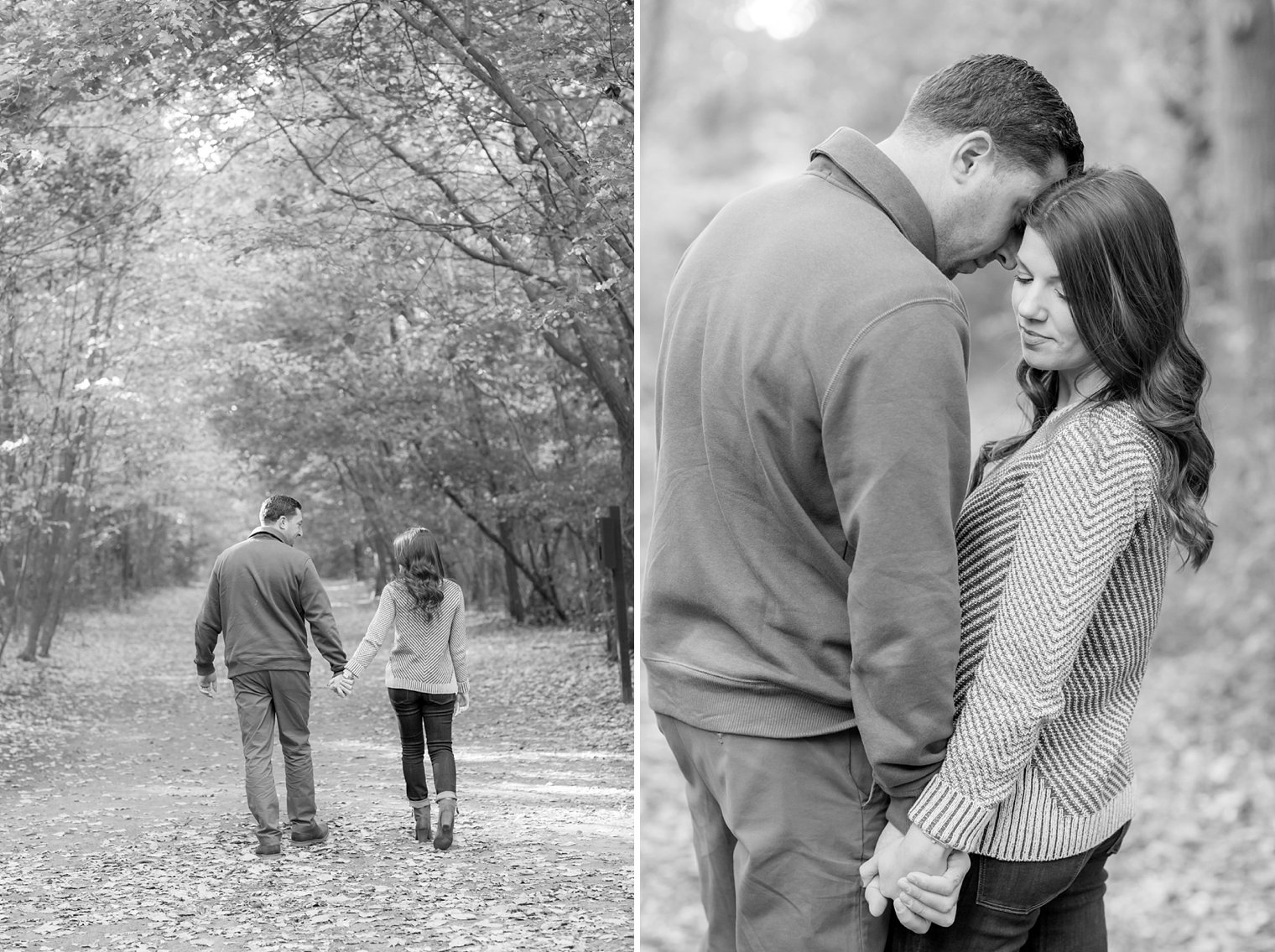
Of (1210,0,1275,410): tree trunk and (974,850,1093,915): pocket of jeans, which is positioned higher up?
(1210,0,1275,410): tree trunk

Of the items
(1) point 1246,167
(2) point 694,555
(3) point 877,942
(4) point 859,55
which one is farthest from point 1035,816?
(4) point 859,55

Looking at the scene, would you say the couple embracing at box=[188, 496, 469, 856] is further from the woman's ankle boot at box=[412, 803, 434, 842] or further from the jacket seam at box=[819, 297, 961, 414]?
the jacket seam at box=[819, 297, 961, 414]

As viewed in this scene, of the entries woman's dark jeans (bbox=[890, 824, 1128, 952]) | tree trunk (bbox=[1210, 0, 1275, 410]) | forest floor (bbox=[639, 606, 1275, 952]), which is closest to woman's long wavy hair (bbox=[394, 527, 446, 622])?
forest floor (bbox=[639, 606, 1275, 952])

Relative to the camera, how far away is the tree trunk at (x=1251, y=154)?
518cm

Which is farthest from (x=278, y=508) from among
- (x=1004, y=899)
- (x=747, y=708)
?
(x=1004, y=899)

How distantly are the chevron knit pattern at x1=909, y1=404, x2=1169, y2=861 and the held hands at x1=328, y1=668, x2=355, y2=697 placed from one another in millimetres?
1321

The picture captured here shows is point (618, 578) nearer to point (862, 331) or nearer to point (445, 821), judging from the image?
point (445, 821)

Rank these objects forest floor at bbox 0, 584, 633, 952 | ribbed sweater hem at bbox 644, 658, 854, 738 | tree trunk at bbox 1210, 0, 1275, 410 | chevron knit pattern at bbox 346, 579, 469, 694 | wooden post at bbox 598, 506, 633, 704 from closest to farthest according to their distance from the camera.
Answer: ribbed sweater hem at bbox 644, 658, 854, 738, forest floor at bbox 0, 584, 633, 952, chevron knit pattern at bbox 346, 579, 469, 694, wooden post at bbox 598, 506, 633, 704, tree trunk at bbox 1210, 0, 1275, 410

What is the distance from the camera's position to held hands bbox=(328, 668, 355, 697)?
2334mm

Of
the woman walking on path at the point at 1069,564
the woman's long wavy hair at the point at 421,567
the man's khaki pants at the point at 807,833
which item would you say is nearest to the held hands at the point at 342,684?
the woman's long wavy hair at the point at 421,567

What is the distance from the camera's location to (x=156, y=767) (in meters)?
2.34

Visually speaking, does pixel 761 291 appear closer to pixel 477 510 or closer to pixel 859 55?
pixel 477 510

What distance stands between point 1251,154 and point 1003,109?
Result: 4537 mm

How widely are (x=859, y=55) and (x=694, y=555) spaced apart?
8.59 metres
